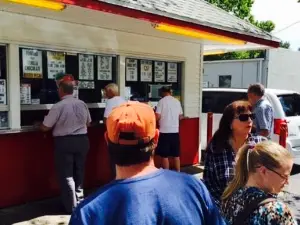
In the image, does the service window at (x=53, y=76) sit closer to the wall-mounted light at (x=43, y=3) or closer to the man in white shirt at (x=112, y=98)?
the man in white shirt at (x=112, y=98)

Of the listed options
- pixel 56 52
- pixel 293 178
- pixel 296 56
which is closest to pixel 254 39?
pixel 293 178

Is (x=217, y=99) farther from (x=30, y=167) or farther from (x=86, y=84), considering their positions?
(x=30, y=167)

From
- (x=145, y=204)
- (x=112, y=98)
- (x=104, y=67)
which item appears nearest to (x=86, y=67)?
(x=104, y=67)

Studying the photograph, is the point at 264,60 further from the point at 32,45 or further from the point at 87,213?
the point at 87,213

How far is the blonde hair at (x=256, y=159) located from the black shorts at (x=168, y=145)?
4.92 m

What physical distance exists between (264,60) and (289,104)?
429 inches

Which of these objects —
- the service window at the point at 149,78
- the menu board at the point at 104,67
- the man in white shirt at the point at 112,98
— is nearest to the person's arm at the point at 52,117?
the man in white shirt at the point at 112,98

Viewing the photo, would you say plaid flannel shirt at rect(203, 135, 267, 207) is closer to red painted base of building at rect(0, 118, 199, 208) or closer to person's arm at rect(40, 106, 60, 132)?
person's arm at rect(40, 106, 60, 132)

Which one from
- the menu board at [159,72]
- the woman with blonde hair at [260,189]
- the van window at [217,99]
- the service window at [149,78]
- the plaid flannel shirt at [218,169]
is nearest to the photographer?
the woman with blonde hair at [260,189]

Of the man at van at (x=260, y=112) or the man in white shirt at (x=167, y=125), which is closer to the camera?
the man at van at (x=260, y=112)

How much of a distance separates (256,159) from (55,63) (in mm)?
4465

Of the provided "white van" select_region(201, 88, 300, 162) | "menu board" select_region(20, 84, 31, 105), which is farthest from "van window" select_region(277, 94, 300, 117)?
"menu board" select_region(20, 84, 31, 105)

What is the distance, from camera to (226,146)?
309 centimetres

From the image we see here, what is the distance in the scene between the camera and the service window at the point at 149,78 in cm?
739
